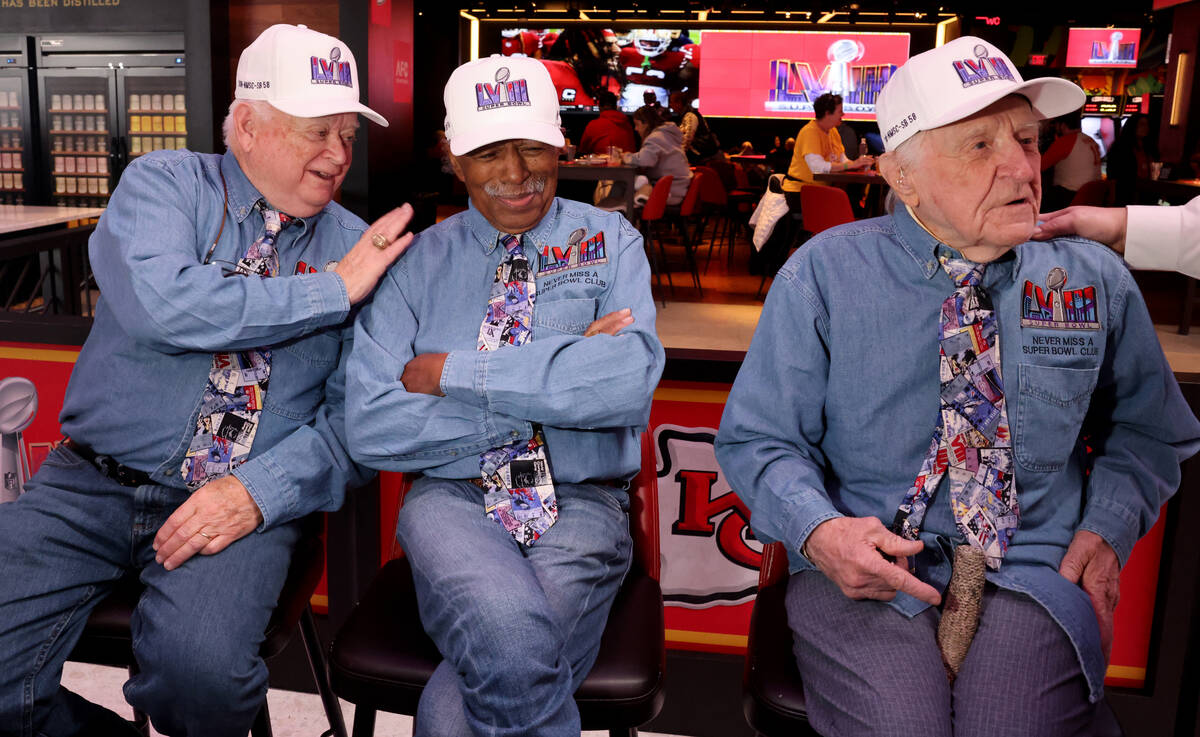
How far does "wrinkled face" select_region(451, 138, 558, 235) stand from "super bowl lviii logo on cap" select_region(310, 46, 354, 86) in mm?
297

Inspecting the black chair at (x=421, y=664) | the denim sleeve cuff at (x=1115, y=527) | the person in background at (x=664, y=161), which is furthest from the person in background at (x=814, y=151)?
the black chair at (x=421, y=664)

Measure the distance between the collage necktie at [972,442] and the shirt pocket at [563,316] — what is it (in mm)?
682

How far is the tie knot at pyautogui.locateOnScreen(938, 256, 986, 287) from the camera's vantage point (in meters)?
1.65

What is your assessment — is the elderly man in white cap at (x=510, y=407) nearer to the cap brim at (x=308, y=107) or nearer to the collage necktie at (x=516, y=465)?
the collage necktie at (x=516, y=465)

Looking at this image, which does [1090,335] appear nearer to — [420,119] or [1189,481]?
[1189,481]

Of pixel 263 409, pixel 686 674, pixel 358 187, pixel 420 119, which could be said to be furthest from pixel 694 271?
pixel 420 119

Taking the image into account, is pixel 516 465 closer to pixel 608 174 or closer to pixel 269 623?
pixel 269 623

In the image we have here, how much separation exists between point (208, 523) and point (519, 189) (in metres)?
0.87

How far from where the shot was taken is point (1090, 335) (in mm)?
1623

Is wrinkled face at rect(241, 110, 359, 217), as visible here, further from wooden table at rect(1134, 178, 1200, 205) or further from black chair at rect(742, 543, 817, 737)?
wooden table at rect(1134, 178, 1200, 205)

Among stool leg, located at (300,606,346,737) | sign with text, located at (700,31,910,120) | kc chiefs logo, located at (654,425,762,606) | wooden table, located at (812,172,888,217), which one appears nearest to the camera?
stool leg, located at (300,606,346,737)

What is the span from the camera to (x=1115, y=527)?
161cm

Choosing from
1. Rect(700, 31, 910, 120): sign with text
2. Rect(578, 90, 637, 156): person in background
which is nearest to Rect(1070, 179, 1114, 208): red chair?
Rect(578, 90, 637, 156): person in background

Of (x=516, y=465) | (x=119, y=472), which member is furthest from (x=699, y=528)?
(x=119, y=472)
